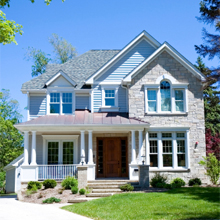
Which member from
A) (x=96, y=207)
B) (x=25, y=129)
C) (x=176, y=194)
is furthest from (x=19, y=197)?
(x=176, y=194)

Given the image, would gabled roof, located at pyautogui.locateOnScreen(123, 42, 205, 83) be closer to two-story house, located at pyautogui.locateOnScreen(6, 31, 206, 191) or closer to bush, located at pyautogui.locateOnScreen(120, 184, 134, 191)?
two-story house, located at pyautogui.locateOnScreen(6, 31, 206, 191)

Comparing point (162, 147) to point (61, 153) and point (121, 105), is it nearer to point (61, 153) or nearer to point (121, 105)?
point (121, 105)

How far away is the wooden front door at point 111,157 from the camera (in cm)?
2019

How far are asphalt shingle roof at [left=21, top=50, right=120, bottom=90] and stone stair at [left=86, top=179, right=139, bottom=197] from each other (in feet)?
22.6

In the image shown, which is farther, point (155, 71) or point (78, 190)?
point (155, 71)

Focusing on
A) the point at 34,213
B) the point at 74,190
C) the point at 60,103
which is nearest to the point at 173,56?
the point at 60,103

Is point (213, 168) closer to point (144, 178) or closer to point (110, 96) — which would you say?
point (144, 178)

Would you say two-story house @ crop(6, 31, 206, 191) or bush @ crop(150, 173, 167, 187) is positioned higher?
two-story house @ crop(6, 31, 206, 191)

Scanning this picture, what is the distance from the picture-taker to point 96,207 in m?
11.9

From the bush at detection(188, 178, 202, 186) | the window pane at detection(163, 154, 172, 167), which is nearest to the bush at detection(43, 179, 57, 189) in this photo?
the window pane at detection(163, 154, 172, 167)

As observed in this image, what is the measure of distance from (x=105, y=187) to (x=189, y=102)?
760 cm

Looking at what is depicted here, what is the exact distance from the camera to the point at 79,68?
2359 cm

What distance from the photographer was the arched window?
20.1 metres

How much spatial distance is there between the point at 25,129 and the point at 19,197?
4.15 meters
